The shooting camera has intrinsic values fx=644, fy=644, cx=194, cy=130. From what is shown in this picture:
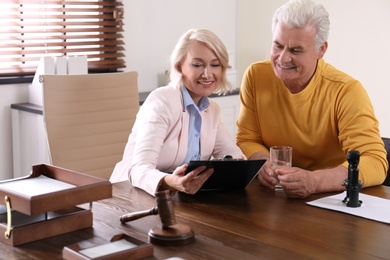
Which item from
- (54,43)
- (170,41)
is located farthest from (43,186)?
(170,41)

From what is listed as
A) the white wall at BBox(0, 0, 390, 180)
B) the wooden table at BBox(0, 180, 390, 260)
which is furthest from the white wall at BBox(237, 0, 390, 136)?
the wooden table at BBox(0, 180, 390, 260)

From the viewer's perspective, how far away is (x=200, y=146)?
249 cm

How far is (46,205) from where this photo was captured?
5.21 ft

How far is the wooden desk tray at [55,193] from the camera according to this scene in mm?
1575

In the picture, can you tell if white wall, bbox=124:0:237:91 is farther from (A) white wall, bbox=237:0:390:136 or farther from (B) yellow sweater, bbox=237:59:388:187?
(B) yellow sweater, bbox=237:59:388:187

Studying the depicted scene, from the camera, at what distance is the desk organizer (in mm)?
1584

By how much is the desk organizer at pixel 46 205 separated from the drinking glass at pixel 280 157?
2.15 ft

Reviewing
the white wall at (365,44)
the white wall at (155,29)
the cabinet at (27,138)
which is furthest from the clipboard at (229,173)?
the white wall at (365,44)

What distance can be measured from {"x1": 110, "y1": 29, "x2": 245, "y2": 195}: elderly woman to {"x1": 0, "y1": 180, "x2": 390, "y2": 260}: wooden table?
11.2 inches

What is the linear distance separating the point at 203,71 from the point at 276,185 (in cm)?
57

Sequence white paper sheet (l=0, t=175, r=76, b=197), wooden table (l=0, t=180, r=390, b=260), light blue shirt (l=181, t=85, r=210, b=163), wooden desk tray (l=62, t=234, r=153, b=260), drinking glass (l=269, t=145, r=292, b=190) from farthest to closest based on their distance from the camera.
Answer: light blue shirt (l=181, t=85, r=210, b=163)
drinking glass (l=269, t=145, r=292, b=190)
white paper sheet (l=0, t=175, r=76, b=197)
wooden table (l=0, t=180, r=390, b=260)
wooden desk tray (l=62, t=234, r=153, b=260)

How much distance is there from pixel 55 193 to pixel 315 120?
3.93 ft

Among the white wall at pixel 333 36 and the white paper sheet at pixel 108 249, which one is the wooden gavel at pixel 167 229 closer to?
the white paper sheet at pixel 108 249

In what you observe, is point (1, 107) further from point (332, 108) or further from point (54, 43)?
point (332, 108)
